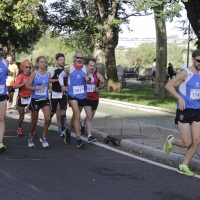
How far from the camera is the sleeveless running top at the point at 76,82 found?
37.0ft

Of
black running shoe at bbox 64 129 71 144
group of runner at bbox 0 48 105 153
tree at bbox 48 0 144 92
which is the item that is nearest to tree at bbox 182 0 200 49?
tree at bbox 48 0 144 92

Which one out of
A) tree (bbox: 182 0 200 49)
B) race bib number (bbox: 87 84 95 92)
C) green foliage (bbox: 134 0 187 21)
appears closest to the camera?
race bib number (bbox: 87 84 95 92)

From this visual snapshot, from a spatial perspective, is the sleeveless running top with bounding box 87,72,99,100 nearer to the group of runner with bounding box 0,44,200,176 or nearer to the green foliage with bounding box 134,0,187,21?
the group of runner with bounding box 0,44,200,176

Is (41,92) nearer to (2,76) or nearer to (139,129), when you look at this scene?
(2,76)

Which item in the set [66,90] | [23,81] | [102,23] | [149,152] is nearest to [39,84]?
[66,90]

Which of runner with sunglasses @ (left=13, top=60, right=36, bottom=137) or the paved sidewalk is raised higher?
runner with sunglasses @ (left=13, top=60, right=36, bottom=137)

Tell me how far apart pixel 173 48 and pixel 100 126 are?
370ft

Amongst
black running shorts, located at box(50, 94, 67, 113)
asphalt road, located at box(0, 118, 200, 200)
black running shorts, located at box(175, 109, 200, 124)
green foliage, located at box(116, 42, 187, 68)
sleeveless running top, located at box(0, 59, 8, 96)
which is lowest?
asphalt road, located at box(0, 118, 200, 200)

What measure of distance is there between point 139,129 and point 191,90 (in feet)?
17.1

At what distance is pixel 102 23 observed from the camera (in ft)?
92.6

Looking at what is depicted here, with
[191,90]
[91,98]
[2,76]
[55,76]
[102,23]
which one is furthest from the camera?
[102,23]

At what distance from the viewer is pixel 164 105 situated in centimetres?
1972

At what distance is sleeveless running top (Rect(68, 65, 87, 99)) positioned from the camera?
11.3 meters

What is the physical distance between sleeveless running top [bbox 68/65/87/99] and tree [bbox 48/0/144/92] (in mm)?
15050
